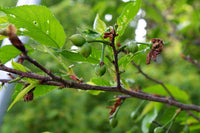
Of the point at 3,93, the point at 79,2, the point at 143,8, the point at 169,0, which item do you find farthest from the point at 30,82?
the point at 79,2

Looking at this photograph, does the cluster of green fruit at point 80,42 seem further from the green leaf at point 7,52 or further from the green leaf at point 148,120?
the green leaf at point 148,120

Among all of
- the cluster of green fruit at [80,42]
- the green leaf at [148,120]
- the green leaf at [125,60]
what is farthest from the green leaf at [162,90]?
the cluster of green fruit at [80,42]

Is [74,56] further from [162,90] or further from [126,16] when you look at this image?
[162,90]

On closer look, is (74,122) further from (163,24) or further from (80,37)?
(80,37)

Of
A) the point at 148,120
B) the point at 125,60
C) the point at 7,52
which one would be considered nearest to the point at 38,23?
the point at 7,52

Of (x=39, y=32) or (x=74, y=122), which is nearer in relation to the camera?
(x=39, y=32)
